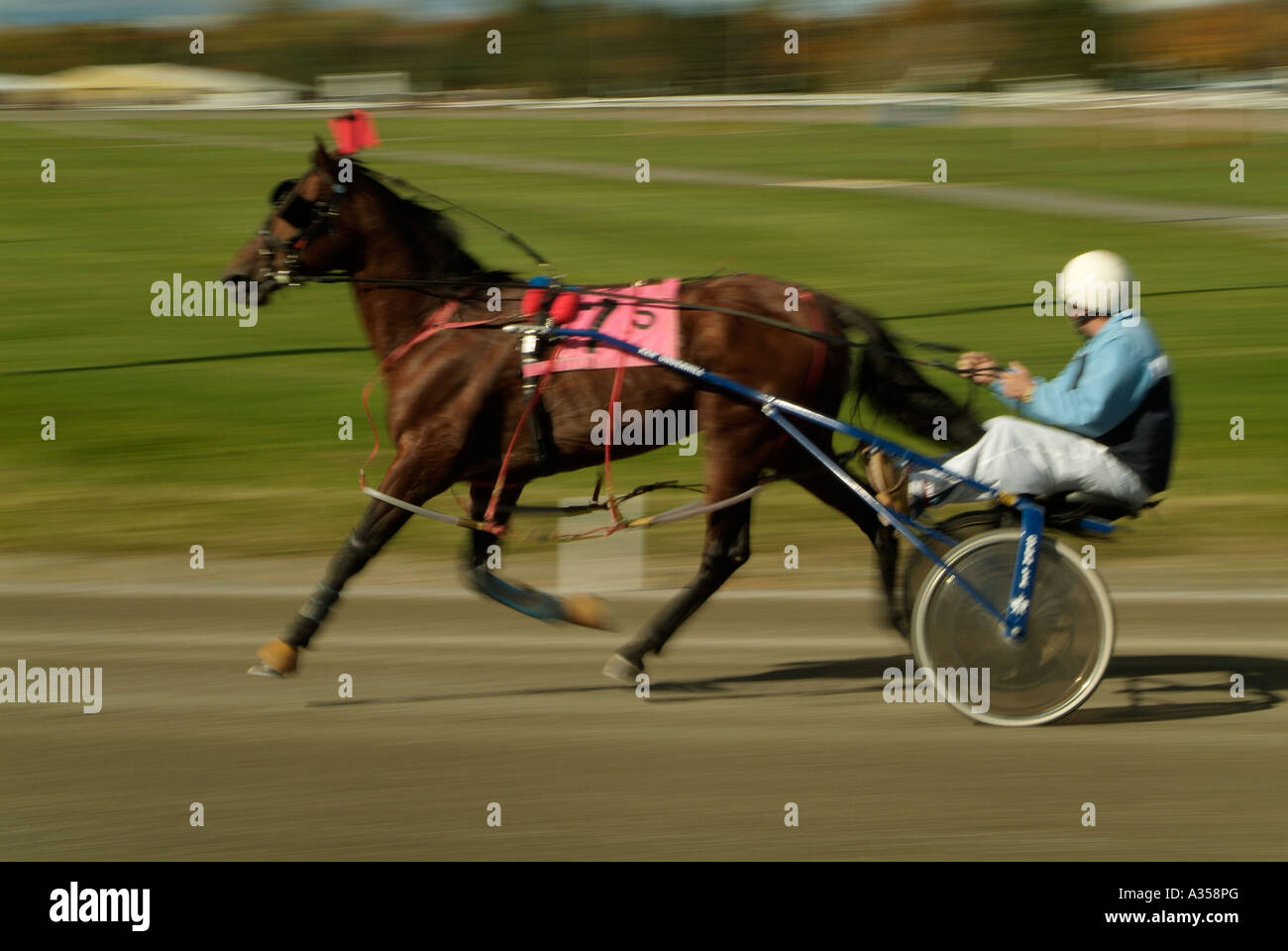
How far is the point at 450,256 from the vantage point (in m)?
5.61

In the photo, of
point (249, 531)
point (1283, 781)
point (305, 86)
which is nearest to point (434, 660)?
point (249, 531)

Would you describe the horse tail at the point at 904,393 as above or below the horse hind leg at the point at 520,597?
above

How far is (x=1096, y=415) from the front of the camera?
4672 millimetres

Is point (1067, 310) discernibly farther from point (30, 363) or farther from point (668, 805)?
point (30, 363)

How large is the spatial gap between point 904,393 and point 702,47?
154 ft

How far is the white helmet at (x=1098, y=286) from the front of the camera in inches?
186

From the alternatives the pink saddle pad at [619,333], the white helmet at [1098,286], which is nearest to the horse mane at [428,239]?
the pink saddle pad at [619,333]

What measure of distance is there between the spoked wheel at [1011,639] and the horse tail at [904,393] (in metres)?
0.70

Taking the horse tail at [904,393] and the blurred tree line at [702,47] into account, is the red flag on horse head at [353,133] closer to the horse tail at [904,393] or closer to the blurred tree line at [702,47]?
the horse tail at [904,393]

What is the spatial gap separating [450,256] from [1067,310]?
6.86ft

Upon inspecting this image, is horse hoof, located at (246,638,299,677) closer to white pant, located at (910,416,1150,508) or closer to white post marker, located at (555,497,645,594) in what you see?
white post marker, located at (555,497,645,594)

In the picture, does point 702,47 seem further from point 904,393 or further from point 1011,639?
point 1011,639

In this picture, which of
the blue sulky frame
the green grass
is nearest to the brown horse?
the blue sulky frame

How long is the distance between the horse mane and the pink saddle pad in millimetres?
401
